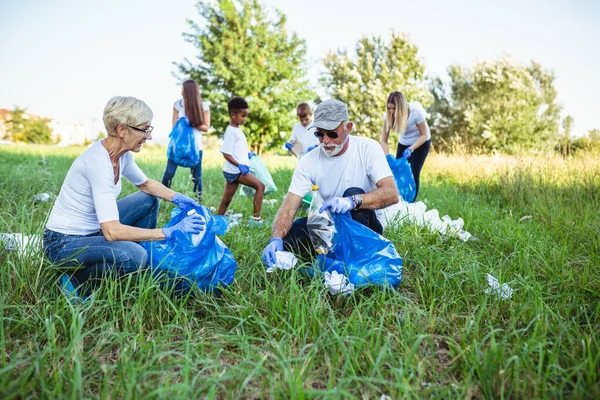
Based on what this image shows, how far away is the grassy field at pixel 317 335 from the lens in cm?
135

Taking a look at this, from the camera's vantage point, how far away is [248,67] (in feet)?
65.8

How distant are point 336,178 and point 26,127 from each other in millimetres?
53771

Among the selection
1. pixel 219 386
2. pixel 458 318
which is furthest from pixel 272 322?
pixel 458 318

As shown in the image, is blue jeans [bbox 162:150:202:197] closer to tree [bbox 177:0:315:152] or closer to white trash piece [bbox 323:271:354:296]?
white trash piece [bbox 323:271:354:296]

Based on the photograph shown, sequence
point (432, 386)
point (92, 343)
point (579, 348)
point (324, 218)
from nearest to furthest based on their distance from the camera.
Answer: point (432, 386) < point (579, 348) < point (92, 343) < point (324, 218)

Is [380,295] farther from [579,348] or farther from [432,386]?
[579,348]

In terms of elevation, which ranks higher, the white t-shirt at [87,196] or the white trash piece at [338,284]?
the white t-shirt at [87,196]

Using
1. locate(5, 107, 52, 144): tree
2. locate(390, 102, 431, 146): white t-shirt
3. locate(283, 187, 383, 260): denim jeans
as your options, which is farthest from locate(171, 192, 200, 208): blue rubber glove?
locate(5, 107, 52, 144): tree

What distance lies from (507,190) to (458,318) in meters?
3.51

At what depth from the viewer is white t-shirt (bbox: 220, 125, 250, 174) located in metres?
3.86

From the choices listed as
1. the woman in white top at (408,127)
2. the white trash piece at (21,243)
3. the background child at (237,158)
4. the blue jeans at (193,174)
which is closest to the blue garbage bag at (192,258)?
the white trash piece at (21,243)

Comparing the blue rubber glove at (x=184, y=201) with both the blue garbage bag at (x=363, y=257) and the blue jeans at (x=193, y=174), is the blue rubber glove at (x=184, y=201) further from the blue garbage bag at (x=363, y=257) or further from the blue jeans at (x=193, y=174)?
the blue jeans at (x=193, y=174)

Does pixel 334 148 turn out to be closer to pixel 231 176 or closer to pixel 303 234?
pixel 303 234

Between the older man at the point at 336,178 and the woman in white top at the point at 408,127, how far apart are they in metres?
1.91
